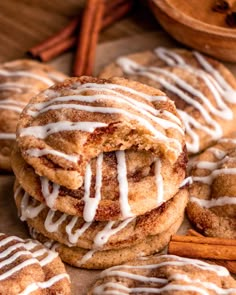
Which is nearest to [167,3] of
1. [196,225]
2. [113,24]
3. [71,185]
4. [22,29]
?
[113,24]

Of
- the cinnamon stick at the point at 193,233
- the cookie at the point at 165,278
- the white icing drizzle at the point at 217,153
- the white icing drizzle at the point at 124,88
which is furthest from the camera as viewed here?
the white icing drizzle at the point at 217,153

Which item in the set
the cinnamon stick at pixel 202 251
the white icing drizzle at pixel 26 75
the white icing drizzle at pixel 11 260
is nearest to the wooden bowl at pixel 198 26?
the white icing drizzle at pixel 26 75

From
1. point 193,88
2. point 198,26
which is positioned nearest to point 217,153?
point 193,88

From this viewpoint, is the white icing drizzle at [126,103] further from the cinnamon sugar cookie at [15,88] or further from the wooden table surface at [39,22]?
the wooden table surface at [39,22]

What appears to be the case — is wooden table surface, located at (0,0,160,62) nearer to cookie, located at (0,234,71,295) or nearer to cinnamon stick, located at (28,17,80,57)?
cinnamon stick, located at (28,17,80,57)

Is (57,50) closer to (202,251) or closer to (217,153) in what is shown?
(217,153)

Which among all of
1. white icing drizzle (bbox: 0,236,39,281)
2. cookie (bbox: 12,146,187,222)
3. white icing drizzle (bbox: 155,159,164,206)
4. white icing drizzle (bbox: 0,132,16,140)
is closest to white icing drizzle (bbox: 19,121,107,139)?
cookie (bbox: 12,146,187,222)
